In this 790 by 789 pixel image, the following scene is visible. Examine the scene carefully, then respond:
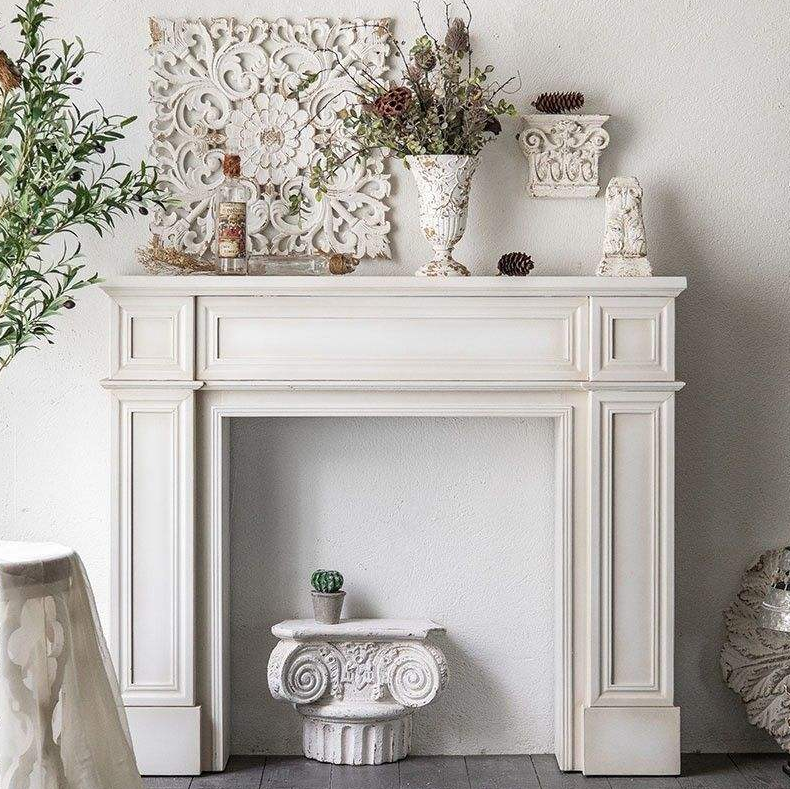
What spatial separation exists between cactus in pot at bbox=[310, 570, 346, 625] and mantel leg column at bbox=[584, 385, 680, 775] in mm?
717

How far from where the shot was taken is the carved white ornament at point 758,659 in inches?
121

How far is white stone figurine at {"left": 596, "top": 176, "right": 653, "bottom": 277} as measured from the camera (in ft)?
9.88

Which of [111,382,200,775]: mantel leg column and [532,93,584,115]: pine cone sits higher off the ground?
[532,93,584,115]: pine cone

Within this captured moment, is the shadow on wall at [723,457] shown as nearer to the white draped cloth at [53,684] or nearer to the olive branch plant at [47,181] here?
the olive branch plant at [47,181]

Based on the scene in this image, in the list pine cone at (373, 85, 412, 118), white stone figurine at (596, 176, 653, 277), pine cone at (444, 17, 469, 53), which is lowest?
white stone figurine at (596, 176, 653, 277)

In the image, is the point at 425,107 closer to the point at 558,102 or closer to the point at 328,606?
the point at 558,102

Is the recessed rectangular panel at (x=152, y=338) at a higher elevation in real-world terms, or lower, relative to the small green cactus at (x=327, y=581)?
higher

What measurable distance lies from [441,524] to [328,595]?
1.31 feet

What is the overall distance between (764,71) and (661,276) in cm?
67

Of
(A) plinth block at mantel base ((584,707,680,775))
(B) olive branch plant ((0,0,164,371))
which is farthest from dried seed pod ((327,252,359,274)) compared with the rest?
(A) plinth block at mantel base ((584,707,680,775))

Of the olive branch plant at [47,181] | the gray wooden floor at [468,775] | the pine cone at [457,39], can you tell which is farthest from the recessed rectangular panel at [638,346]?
the olive branch plant at [47,181]

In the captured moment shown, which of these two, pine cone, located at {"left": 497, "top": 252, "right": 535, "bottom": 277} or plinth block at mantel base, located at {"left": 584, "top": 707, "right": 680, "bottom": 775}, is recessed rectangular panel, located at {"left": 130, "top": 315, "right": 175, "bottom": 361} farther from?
plinth block at mantel base, located at {"left": 584, "top": 707, "right": 680, "bottom": 775}

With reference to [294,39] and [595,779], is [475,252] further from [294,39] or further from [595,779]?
[595,779]

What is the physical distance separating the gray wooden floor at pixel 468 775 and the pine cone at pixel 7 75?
1890 mm
